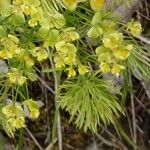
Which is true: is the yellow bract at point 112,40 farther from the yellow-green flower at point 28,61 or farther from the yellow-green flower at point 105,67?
the yellow-green flower at point 28,61

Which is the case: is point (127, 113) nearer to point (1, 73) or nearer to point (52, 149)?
point (52, 149)

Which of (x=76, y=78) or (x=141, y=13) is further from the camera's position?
(x=141, y=13)

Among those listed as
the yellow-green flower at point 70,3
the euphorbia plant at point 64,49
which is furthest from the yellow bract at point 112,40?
the yellow-green flower at point 70,3

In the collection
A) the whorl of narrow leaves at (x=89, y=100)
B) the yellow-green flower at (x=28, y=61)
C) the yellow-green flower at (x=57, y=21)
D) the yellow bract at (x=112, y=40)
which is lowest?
the whorl of narrow leaves at (x=89, y=100)

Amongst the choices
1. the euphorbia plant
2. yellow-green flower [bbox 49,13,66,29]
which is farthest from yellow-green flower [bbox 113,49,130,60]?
yellow-green flower [bbox 49,13,66,29]

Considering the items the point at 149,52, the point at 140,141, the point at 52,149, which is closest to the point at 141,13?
the point at 149,52

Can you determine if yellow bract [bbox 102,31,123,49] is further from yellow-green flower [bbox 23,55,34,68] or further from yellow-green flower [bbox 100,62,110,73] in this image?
yellow-green flower [bbox 23,55,34,68]

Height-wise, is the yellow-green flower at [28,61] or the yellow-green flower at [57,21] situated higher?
→ the yellow-green flower at [57,21]

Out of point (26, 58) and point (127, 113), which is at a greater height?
point (26, 58)
